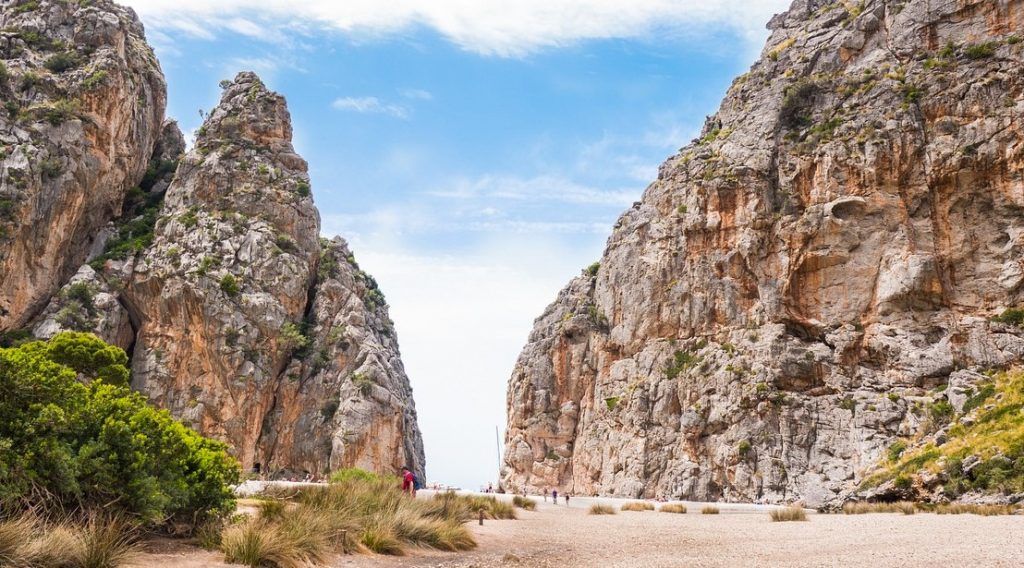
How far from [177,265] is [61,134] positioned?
14386 millimetres

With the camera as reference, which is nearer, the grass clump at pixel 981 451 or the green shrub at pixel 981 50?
the grass clump at pixel 981 451

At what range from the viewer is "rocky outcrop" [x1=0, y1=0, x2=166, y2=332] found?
57.0 m

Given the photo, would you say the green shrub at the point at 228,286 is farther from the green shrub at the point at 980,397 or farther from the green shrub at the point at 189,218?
the green shrub at the point at 980,397

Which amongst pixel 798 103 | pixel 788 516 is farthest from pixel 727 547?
pixel 798 103

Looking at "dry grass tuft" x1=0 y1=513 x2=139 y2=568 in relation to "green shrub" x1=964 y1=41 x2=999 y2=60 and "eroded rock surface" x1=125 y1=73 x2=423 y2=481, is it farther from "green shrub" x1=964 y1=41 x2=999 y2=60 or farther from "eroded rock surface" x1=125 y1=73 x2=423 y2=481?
"green shrub" x1=964 y1=41 x2=999 y2=60

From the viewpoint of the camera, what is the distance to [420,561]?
39.2ft

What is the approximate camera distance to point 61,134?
6041 centimetres

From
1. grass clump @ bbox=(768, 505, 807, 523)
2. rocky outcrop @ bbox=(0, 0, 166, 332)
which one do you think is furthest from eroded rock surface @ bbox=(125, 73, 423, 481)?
grass clump @ bbox=(768, 505, 807, 523)

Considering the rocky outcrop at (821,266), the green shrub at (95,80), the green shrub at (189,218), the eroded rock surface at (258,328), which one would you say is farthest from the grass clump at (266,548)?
the green shrub at (95,80)

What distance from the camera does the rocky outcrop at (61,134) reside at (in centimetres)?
A: 5697

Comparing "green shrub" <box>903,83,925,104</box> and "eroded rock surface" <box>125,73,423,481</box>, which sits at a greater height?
"green shrub" <box>903,83,925,104</box>

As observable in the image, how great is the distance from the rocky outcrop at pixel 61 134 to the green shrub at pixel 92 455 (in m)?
55.9

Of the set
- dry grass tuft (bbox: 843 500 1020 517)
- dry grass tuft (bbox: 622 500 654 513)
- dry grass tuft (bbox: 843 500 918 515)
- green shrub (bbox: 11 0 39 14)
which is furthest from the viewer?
green shrub (bbox: 11 0 39 14)

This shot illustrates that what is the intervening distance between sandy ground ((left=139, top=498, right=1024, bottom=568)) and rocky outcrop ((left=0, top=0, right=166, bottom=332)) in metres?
55.3
